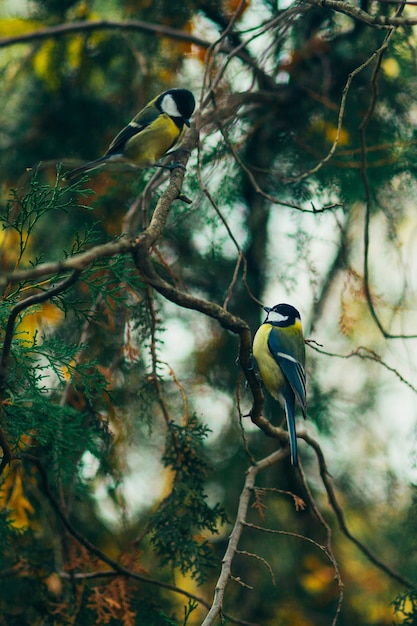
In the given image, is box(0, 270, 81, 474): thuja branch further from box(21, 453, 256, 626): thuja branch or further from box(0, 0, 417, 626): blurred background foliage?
box(0, 0, 417, 626): blurred background foliage

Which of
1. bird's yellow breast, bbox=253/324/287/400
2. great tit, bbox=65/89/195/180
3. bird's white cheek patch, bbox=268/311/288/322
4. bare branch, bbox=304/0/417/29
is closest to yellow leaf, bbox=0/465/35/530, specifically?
bird's yellow breast, bbox=253/324/287/400

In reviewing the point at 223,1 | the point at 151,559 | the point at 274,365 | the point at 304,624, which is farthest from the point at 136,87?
the point at 304,624

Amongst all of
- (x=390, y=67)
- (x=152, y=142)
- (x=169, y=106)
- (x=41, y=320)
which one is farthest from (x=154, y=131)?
(x=390, y=67)

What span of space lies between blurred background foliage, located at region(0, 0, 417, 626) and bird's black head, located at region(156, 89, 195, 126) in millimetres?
138

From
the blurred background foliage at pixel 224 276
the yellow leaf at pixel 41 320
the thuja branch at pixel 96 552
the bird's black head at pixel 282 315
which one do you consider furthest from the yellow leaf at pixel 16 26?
the thuja branch at pixel 96 552

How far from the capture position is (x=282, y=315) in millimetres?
3100

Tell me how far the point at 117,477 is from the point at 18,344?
1.16 meters

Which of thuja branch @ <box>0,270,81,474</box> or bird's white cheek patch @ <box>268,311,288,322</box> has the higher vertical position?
bird's white cheek patch @ <box>268,311,288,322</box>

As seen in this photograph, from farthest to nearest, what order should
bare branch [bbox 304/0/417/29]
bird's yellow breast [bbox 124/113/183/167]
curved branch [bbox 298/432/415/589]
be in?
bird's yellow breast [bbox 124/113/183/167] → curved branch [bbox 298/432/415/589] → bare branch [bbox 304/0/417/29]

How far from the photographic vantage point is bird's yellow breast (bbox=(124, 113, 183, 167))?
132 inches

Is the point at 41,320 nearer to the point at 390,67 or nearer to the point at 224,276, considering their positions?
the point at 224,276

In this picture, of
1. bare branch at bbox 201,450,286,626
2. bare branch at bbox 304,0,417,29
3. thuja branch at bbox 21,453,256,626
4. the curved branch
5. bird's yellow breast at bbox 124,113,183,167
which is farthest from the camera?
bird's yellow breast at bbox 124,113,183,167

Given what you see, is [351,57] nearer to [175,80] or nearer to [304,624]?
[175,80]

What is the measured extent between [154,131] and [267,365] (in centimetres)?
113
